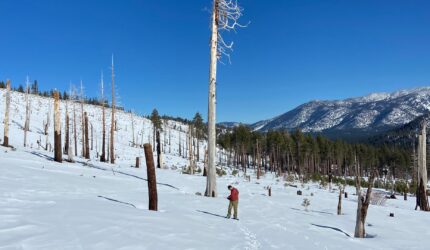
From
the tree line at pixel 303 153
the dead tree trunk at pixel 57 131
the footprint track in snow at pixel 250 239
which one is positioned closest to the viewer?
the footprint track in snow at pixel 250 239

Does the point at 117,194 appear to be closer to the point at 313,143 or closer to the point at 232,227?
the point at 232,227

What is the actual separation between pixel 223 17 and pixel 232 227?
11509 millimetres

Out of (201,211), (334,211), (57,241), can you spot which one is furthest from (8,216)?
(334,211)

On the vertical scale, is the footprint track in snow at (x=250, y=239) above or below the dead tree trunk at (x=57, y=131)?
below

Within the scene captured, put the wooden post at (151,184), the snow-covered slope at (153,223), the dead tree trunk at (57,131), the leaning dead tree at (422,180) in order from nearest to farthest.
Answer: the snow-covered slope at (153,223)
the wooden post at (151,184)
the leaning dead tree at (422,180)
the dead tree trunk at (57,131)

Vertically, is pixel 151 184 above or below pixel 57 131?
below

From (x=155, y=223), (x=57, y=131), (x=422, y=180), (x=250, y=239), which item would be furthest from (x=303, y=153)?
(x=155, y=223)

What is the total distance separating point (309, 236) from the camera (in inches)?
470

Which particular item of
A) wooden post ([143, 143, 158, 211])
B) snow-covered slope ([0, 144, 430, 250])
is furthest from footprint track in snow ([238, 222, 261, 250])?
wooden post ([143, 143, 158, 211])

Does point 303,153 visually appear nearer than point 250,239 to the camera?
No

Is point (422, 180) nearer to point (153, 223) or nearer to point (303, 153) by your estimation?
point (153, 223)

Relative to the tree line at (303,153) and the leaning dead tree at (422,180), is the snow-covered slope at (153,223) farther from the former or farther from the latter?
the tree line at (303,153)

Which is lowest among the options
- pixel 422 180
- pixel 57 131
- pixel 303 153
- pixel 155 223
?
pixel 422 180

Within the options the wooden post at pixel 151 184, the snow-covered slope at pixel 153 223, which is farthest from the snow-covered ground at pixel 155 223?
the wooden post at pixel 151 184
